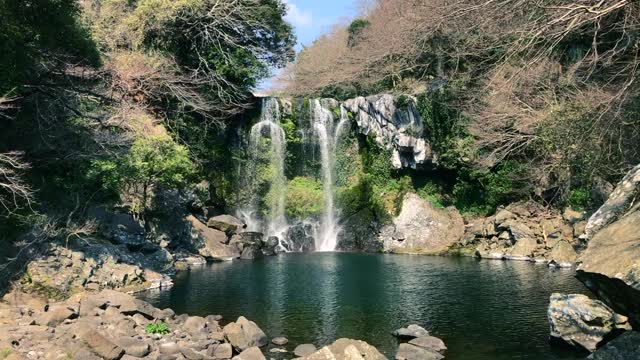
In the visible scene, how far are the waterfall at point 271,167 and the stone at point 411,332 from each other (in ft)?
71.5

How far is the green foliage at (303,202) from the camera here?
34.7m

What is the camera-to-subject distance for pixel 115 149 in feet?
73.0

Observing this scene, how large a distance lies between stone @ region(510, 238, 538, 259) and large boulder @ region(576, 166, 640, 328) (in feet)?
59.0

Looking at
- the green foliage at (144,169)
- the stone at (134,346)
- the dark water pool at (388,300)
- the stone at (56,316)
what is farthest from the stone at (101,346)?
the green foliage at (144,169)

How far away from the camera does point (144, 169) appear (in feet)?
77.8

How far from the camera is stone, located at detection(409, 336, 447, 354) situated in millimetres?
11727

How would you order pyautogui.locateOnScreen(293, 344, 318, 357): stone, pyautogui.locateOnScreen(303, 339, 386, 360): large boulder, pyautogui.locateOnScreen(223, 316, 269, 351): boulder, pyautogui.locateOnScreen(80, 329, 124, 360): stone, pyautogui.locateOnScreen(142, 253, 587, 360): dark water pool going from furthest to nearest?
pyautogui.locateOnScreen(142, 253, 587, 360): dark water pool, pyautogui.locateOnScreen(223, 316, 269, 351): boulder, pyautogui.locateOnScreen(293, 344, 318, 357): stone, pyautogui.locateOnScreen(80, 329, 124, 360): stone, pyautogui.locateOnScreen(303, 339, 386, 360): large boulder

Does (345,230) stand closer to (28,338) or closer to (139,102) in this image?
(139,102)

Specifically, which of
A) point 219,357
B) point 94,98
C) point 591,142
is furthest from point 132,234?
point 591,142

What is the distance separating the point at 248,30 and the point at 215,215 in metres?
12.4

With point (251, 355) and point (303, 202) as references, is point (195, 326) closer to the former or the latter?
point (251, 355)

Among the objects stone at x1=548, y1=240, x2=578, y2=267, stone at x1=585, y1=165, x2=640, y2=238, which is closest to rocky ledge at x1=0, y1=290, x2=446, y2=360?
stone at x1=585, y1=165, x2=640, y2=238

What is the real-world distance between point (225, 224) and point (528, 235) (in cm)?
1636

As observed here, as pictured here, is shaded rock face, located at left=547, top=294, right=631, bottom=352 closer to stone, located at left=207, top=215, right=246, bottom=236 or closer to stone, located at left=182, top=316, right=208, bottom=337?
stone, located at left=182, top=316, right=208, bottom=337
